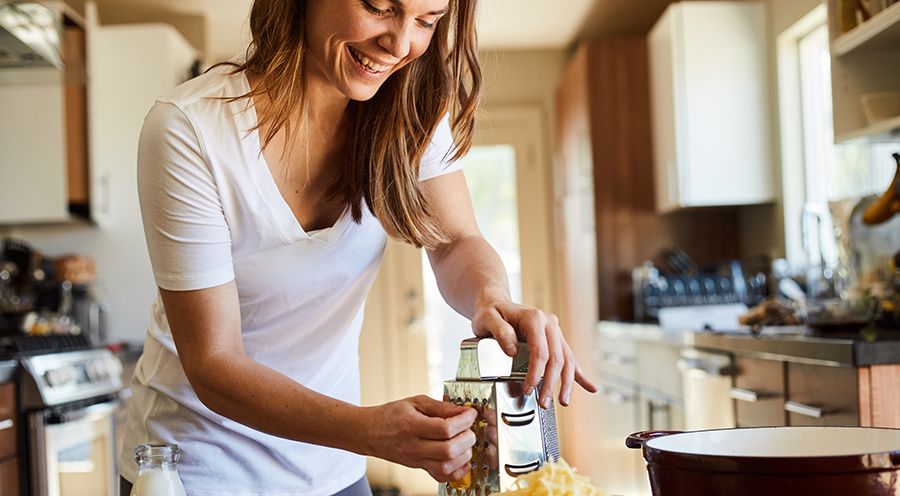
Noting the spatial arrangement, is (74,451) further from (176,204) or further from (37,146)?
(176,204)

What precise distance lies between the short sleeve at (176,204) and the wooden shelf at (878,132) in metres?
1.88

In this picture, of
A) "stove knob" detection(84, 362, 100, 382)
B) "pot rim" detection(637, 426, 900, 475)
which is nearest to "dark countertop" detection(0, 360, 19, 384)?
"stove knob" detection(84, 362, 100, 382)

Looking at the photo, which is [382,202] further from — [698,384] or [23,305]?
[23,305]

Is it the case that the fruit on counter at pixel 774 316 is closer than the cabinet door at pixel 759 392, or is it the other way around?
the cabinet door at pixel 759 392

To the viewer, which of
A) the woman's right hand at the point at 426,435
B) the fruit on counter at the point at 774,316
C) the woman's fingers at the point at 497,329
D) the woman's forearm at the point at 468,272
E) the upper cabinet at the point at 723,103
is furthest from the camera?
the upper cabinet at the point at 723,103

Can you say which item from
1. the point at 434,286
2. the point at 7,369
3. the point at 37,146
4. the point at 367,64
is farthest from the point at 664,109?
the point at 367,64

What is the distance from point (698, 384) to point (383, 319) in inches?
129

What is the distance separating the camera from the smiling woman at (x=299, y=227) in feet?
3.52

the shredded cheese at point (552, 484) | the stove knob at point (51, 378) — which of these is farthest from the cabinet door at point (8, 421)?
the shredded cheese at point (552, 484)

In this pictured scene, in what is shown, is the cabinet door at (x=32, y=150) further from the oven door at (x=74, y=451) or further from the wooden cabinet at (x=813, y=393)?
the wooden cabinet at (x=813, y=393)

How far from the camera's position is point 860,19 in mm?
2600

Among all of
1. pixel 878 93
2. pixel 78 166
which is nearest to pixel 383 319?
pixel 78 166

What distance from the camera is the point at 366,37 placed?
1.13 m

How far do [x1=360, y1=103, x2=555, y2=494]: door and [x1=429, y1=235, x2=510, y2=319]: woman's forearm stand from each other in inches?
185
